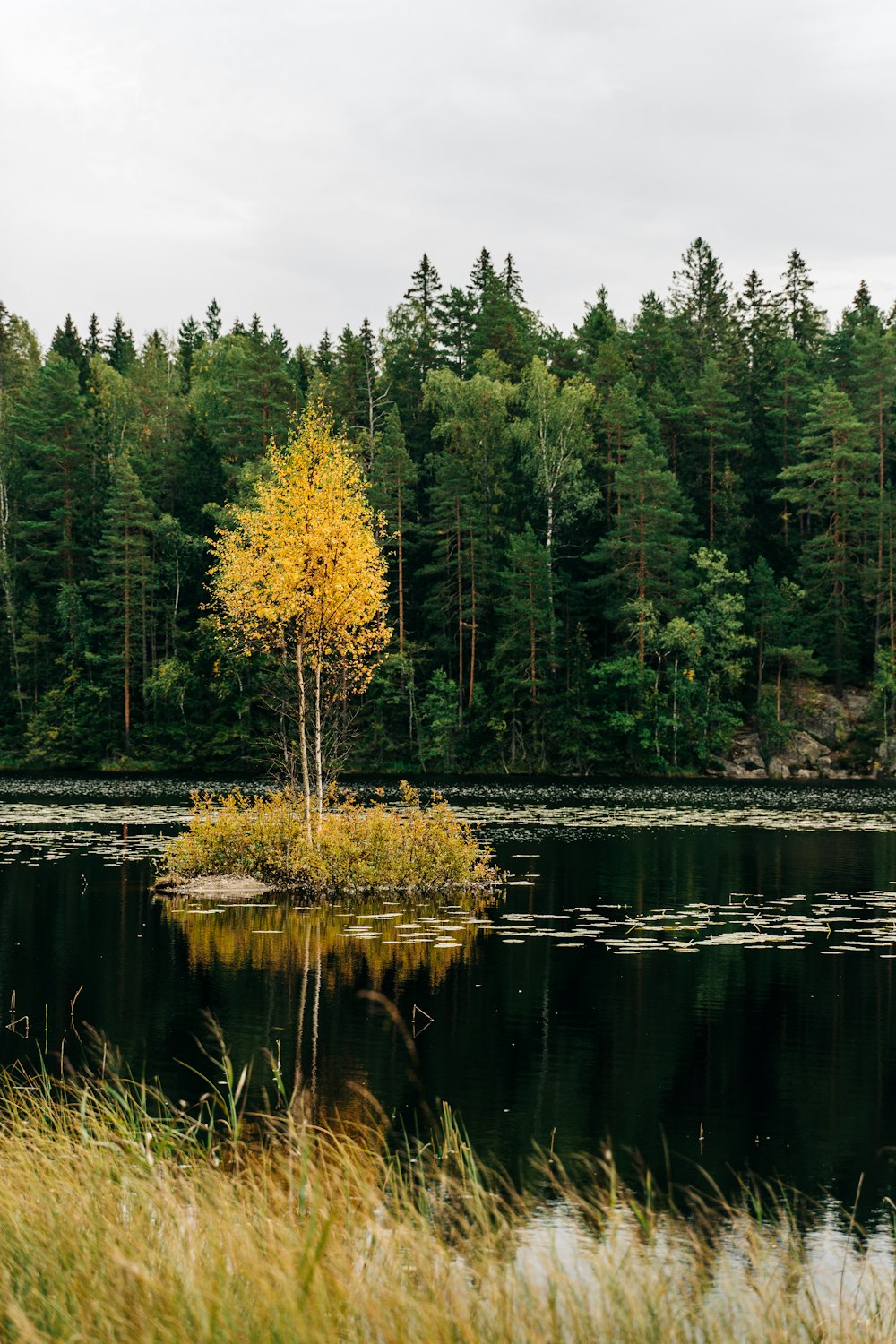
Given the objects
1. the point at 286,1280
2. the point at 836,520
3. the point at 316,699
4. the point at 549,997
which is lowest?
the point at 549,997

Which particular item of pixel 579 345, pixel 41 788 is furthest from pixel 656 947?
pixel 579 345

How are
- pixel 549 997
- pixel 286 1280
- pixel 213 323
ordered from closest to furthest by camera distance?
1. pixel 286 1280
2. pixel 549 997
3. pixel 213 323

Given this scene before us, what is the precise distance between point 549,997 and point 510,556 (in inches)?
2195

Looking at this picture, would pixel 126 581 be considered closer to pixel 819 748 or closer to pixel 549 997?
pixel 819 748

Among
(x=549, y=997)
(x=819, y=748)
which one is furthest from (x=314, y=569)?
(x=819, y=748)

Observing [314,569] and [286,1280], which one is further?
[314,569]

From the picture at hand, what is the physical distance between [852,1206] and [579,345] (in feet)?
285

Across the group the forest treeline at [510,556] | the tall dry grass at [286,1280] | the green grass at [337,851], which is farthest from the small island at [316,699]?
the forest treeline at [510,556]

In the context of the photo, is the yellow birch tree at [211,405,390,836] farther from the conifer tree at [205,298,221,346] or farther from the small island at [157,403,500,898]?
the conifer tree at [205,298,221,346]

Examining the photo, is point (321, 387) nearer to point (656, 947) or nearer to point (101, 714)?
point (101, 714)

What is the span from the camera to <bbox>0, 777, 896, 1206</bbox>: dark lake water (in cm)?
1182

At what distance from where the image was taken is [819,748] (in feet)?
234

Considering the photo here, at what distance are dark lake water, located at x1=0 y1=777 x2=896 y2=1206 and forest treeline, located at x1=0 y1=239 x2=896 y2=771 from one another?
39481 millimetres

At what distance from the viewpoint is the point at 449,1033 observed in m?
15.1
